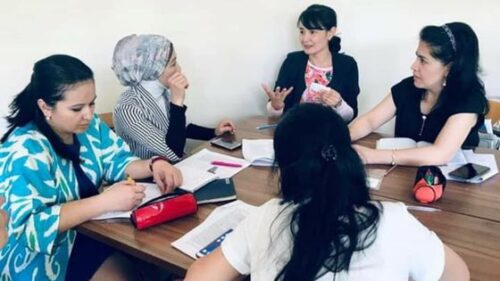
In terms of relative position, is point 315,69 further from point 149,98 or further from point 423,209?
point 423,209

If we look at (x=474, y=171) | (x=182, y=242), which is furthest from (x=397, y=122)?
(x=182, y=242)

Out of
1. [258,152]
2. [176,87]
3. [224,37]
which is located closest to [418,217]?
[258,152]

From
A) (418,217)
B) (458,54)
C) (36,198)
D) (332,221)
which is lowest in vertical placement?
(418,217)

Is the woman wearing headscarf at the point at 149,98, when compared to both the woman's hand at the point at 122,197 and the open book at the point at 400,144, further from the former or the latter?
the open book at the point at 400,144

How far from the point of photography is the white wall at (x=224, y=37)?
6.39 ft

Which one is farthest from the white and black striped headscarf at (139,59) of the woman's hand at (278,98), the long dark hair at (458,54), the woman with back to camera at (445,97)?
the long dark hair at (458,54)

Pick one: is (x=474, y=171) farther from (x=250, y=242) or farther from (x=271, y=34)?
(x=271, y=34)

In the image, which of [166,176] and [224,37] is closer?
[166,176]

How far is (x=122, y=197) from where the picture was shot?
141cm

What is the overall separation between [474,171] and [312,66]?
1.17 meters

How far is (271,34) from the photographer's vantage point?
2906 mm

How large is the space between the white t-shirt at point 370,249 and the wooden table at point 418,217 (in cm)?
22

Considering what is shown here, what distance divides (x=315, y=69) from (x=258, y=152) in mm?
930

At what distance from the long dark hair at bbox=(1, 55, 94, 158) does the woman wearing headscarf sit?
42 centimetres
